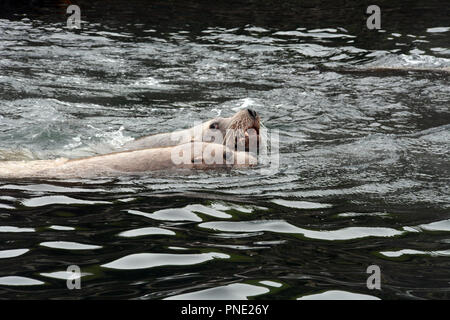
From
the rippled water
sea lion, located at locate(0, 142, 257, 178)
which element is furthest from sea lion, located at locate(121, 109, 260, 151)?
sea lion, located at locate(0, 142, 257, 178)

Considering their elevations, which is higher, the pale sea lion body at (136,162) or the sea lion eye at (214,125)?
the sea lion eye at (214,125)

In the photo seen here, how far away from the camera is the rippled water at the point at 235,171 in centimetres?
455

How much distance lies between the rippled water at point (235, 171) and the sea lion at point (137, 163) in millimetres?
164

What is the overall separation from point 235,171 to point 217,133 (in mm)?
1340

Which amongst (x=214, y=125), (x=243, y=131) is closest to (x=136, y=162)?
(x=243, y=131)

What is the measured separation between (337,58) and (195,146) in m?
6.70

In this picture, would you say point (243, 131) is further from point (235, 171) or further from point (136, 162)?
point (136, 162)

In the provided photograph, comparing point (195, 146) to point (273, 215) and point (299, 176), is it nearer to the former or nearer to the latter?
point (299, 176)

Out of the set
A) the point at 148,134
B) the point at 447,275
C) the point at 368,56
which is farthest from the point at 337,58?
the point at 447,275

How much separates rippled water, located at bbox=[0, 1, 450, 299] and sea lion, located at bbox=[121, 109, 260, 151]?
1.39 ft

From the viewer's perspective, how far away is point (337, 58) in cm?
1316

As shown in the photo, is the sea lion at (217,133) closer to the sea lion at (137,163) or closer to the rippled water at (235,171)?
the rippled water at (235,171)

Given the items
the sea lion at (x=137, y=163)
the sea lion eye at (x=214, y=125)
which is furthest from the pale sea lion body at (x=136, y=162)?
the sea lion eye at (x=214, y=125)

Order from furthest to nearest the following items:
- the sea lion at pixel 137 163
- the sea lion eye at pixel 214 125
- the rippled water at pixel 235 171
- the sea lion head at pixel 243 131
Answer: the sea lion eye at pixel 214 125 → the sea lion head at pixel 243 131 → the sea lion at pixel 137 163 → the rippled water at pixel 235 171
